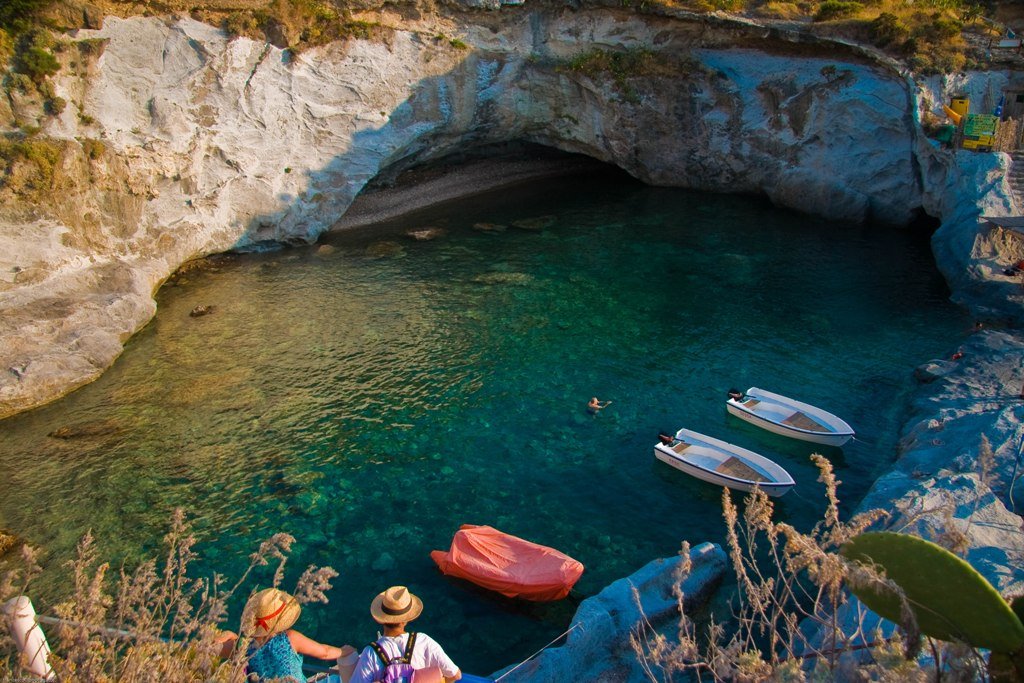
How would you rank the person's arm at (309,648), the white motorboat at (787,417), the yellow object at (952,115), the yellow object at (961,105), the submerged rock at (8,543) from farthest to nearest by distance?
the yellow object at (961,105) < the yellow object at (952,115) < the white motorboat at (787,417) < the submerged rock at (8,543) < the person's arm at (309,648)

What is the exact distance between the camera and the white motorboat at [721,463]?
15.7 meters

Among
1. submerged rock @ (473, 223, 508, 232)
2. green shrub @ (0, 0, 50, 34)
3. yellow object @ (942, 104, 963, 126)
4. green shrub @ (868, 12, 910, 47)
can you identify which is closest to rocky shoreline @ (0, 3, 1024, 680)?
yellow object @ (942, 104, 963, 126)

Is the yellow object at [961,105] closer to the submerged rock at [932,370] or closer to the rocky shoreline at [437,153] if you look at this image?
the rocky shoreline at [437,153]

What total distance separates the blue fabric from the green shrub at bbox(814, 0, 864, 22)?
33322mm

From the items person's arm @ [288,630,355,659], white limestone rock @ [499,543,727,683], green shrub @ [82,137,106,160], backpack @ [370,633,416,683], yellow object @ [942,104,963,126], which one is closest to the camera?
backpack @ [370,633,416,683]

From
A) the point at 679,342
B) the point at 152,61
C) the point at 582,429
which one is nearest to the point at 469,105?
the point at 152,61

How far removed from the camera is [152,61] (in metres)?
26.6

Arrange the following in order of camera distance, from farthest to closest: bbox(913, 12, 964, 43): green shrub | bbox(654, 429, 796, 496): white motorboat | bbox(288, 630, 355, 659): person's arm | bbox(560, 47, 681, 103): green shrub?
bbox(560, 47, 681, 103): green shrub < bbox(913, 12, 964, 43): green shrub < bbox(654, 429, 796, 496): white motorboat < bbox(288, 630, 355, 659): person's arm

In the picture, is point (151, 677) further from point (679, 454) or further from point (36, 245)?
point (36, 245)

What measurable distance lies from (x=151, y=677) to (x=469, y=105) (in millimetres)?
30054

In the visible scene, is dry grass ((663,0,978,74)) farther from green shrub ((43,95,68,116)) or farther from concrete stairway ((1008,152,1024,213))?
green shrub ((43,95,68,116))

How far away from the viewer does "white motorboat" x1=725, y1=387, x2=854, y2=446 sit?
17.2 metres

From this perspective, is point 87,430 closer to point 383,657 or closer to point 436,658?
point 383,657

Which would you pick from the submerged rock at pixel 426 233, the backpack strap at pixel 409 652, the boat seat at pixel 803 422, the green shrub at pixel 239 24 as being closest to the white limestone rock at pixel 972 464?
the boat seat at pixel 803 422
